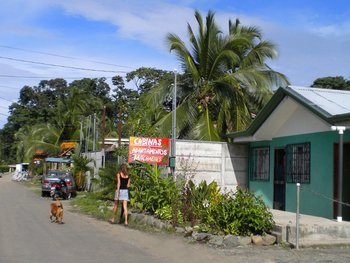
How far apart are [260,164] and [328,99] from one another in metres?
4.36

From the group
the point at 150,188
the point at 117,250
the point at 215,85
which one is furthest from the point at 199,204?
the point at 215,85

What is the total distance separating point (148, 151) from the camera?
17188 millimetres

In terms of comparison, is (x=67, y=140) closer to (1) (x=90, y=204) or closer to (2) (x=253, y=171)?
(1) (x=90, y=204)

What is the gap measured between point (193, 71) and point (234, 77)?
195cm

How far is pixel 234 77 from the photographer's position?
73.2 ft

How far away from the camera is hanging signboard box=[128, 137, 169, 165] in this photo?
1709cm

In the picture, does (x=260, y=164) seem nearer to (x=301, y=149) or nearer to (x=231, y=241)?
(x=301, y=149)

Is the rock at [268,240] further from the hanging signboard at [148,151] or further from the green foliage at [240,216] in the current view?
the hanging signboard at [148,151]

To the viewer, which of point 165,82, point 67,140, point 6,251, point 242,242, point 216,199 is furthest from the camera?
point 67,140

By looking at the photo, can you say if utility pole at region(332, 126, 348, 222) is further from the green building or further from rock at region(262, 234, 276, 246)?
rock at region(262, 234, 276, 246)

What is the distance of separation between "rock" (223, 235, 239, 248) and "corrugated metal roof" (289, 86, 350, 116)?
14.9 ft

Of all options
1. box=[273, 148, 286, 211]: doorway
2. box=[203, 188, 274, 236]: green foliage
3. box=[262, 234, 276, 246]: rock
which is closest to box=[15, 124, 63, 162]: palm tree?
box=[273, 148, 286, 211]: doorway

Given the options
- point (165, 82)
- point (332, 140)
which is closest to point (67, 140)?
point (165, 82)

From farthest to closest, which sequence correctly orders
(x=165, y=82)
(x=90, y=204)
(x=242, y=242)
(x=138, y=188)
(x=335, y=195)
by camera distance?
1. (x=165, y=82)
2. (x=90, y=204)
3. (x=138, y=188)
4. (x=335, y=195)
5. (x=242, y=242)
